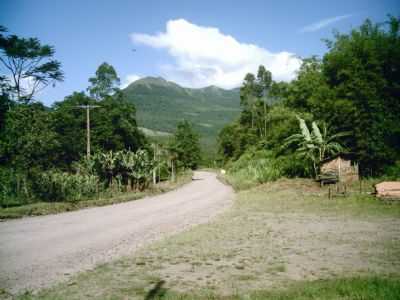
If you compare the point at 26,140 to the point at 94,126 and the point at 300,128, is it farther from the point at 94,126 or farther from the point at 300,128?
the point at 94,126

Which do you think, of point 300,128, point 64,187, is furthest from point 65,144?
point 300,128

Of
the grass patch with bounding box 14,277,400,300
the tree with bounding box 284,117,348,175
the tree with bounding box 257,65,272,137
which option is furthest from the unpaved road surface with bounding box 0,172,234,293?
the tree with bounding box 257,65,272,137


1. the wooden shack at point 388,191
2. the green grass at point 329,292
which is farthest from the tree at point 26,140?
the wooden shack at point 388,191

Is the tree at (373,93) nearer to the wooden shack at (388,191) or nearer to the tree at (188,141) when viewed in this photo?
the wooden shack at (388,191)

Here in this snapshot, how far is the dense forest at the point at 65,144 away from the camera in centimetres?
1514

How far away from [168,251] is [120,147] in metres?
34.3

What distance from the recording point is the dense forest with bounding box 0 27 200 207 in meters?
15.1

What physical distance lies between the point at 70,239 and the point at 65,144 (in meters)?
31.6

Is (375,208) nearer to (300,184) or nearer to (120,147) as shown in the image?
(300,184)

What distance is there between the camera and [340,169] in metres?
19.6

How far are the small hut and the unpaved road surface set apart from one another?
403 inches

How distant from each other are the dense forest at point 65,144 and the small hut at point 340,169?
13253mm

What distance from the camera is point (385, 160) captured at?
1984cm

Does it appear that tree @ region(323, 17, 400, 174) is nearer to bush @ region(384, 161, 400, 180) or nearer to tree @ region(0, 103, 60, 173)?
bush @ region(384, 161, 400, 180)
